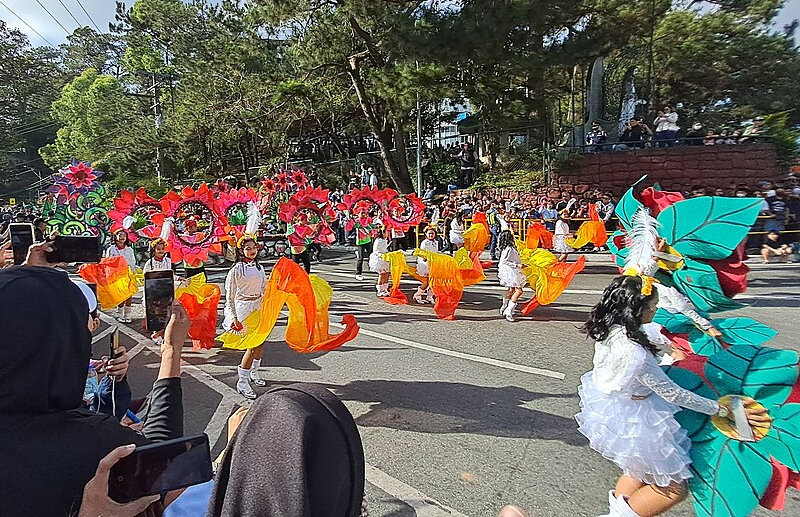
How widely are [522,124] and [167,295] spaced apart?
70.8 ft

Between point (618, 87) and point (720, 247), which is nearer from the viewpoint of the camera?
point (720, 247)

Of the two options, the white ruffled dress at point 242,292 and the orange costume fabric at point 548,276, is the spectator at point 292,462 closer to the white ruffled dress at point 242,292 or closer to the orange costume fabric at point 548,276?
the white ruffled dress at point 242,292

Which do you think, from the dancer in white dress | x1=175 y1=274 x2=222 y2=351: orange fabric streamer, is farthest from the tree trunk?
x1=175 y1=274 x2=222 y2=351: orange fabric streamer

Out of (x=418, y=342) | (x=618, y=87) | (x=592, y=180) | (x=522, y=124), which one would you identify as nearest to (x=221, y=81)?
(x=522, y=124)

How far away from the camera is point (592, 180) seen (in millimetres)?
18766

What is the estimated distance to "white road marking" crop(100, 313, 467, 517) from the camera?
346 cm

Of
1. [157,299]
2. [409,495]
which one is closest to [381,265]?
[409,495]

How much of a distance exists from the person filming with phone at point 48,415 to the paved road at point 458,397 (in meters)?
2.38

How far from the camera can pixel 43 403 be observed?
1.37m

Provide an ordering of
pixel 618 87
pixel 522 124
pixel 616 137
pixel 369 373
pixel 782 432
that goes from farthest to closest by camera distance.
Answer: pixel 618 87
pixel 522 124
pixel 616 137
pixel 369 373
pixel 782 432

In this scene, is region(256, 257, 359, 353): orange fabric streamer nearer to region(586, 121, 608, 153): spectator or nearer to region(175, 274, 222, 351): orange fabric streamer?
region(175, 274, 222, 351): orange fabric streamer

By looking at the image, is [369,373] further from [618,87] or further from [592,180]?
[618,87]

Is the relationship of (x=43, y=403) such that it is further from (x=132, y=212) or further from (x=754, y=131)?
(x=754, y=131)

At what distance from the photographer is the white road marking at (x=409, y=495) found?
3.42m
